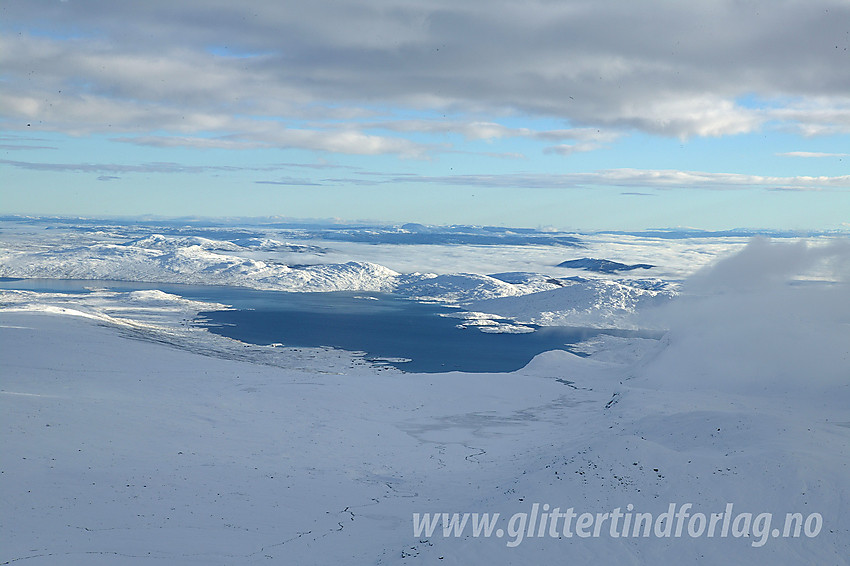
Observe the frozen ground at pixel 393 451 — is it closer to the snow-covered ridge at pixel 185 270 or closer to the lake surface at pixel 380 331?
the lake surface at pixel 380 331

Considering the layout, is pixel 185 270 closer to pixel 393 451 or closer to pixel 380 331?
pixel 380 331

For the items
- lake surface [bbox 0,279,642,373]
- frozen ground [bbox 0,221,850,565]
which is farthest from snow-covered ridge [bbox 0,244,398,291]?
frozen ground [bbox 0,221,850,565]

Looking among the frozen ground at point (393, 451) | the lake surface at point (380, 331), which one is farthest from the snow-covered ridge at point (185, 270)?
the frozen ground at point (393, 451)

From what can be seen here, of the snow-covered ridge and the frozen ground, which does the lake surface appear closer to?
the frozen ground

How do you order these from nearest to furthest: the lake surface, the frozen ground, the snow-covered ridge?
the frozen ground < the lake surface < the snow-covered ridge

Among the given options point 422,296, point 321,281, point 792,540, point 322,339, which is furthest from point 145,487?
point 321,281

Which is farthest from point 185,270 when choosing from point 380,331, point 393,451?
point 393,451
